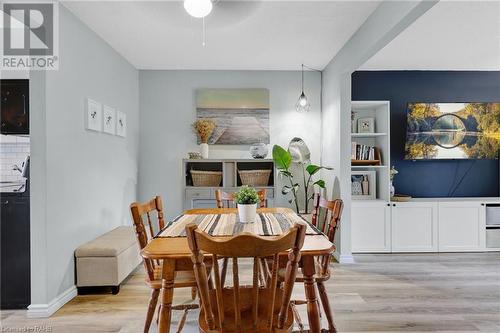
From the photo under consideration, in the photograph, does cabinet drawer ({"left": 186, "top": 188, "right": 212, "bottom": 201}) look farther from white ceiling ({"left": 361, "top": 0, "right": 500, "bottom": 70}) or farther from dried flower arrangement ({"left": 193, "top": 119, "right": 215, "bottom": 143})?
white ceiling ({"left": 361, "top": 0, "right": 500, "bottom": 70})

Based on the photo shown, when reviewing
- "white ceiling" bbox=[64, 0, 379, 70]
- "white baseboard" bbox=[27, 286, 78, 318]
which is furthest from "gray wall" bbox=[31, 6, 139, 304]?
"white ceiling" bbox=[64, 0, 379, 70]

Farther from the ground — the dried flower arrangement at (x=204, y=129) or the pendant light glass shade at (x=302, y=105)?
the pendant light glass shade at (x=302, y=105)

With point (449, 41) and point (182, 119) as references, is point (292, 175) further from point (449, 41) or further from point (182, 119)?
point (449, 41)

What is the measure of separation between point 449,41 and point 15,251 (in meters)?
4.73

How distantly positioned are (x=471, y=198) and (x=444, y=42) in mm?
2167

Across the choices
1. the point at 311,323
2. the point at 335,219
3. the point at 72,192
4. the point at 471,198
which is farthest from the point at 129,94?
the point at 471,198

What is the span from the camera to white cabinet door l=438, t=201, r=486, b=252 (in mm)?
4066

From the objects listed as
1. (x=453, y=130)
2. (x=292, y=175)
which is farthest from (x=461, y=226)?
(x=292, y=175)

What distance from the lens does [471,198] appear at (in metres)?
4.31

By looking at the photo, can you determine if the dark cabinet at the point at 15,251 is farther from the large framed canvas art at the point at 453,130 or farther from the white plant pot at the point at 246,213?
the large framed canvas art at the point at 453,130

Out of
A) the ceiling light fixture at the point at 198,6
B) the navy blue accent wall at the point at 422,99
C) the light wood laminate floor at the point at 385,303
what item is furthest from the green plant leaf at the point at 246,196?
the navy blue accent wall at the point at 422,99

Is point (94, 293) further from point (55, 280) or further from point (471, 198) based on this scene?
point (471, 198)

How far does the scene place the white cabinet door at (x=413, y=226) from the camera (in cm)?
405

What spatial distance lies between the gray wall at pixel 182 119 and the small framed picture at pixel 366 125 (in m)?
0.61
